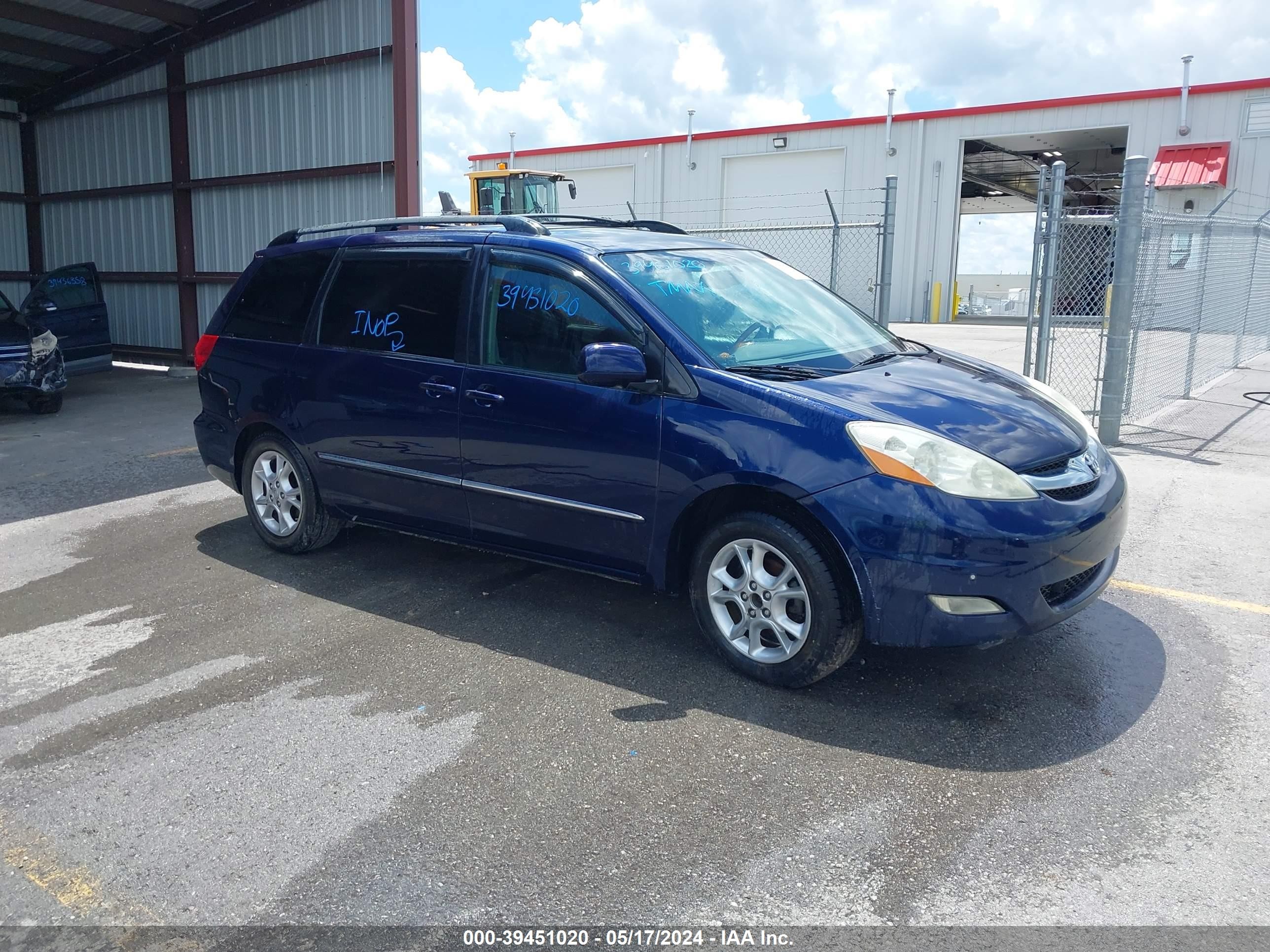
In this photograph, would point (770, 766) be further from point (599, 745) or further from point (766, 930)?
point (766, 930)

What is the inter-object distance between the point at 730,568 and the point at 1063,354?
15252mm

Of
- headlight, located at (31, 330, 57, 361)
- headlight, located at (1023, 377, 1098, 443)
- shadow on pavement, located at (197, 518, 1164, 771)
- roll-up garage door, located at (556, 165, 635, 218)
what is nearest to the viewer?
shadow on pavement, located at (197, 518, 1164, 771)

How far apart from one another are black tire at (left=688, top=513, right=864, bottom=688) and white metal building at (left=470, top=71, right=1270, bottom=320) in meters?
21.4

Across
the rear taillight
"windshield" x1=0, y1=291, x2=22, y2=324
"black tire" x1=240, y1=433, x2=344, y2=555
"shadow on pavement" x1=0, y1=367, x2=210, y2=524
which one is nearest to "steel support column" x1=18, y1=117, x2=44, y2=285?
"shadow on pavement" x1=0, y1=367, x2=210, y2=524

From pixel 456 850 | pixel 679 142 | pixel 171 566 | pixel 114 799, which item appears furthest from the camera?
pixel 679 142

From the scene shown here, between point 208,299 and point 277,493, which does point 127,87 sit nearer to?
point 208,299

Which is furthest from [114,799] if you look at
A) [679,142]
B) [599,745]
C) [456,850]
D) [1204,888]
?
[679,142]

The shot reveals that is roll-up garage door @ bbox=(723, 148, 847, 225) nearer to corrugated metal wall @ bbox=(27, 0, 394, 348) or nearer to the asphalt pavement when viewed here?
corrugated metal wall @ bbox=(27, 0, 394, 348)

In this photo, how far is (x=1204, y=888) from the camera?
2.77 meters

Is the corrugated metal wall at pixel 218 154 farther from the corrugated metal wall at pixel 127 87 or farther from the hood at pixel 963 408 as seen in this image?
the hood at pixel 963 408

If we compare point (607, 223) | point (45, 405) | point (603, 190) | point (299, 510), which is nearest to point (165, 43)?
Result: point (45, 405)

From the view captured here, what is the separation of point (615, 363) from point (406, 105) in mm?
9317

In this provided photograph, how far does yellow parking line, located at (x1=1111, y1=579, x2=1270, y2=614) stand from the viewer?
495cm

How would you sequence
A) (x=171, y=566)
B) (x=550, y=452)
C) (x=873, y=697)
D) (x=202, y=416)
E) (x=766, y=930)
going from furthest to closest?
(x=202, y=416) → (x=171, y=566) → (x=550, y=452) → (x=873, y=697) → (x=766, y=930)
